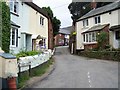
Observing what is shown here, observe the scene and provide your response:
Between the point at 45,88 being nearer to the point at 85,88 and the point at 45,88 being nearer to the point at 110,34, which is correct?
the point at 85,88

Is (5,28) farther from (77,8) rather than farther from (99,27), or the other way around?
(77,8)

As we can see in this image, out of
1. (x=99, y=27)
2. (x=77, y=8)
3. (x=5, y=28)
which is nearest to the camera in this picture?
(x=5, y=28)

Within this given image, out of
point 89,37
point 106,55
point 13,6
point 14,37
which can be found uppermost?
point 13,6

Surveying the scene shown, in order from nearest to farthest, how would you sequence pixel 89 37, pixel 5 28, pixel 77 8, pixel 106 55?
pixel 5 28 → pixel 106 55 → pixel 89 37 → pixel 77 8

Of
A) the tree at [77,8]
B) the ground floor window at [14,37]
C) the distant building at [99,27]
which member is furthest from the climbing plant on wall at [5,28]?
the tree at [77,8]

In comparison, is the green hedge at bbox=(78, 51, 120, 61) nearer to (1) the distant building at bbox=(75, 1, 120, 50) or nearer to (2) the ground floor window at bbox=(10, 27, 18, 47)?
(1) the distant building at bbox=(75, 1, 120, 50)

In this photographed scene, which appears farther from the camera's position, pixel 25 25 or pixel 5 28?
pixel 25 25

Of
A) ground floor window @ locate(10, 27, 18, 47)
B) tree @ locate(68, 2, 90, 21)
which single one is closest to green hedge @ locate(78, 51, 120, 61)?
ground floor window @ locate(10, 27, 18, 47)

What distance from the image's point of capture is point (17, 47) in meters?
21.6

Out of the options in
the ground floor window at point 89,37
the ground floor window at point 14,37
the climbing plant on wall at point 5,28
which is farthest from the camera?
the ground floor window at point 89,37

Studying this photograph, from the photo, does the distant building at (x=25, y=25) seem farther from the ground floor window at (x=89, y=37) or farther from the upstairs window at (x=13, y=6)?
the ground floor window at (x=89, y=37)

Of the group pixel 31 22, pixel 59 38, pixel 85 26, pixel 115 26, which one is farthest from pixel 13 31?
pixel 59 38

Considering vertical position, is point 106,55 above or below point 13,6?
below

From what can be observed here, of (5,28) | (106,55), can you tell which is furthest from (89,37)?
(5,28)
